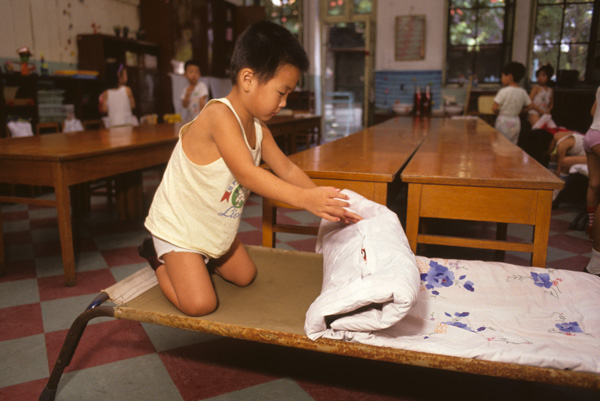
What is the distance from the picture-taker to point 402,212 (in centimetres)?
417

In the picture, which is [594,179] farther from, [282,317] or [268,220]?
[282,317]

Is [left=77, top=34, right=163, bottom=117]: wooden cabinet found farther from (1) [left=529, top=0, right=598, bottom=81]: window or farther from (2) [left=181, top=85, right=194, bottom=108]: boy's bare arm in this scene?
(1) [left=529, top=0, right=598, bottom=81]: window

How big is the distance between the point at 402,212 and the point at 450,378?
2603 mm

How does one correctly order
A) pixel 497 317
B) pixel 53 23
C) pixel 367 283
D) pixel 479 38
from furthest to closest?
pixel 479 38 < pixel 53 23 < pixel 497 317 < pixel 367 283

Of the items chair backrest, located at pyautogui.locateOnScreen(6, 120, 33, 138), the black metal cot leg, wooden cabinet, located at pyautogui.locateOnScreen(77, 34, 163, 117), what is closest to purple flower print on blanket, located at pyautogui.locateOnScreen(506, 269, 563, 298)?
the black metal cot leg

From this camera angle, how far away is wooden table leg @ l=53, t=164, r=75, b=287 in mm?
2250

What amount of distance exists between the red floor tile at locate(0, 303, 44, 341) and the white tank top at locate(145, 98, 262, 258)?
86cm

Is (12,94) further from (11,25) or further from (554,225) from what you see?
(554,225)

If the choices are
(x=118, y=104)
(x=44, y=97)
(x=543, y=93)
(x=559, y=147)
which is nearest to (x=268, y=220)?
(x=559, y=147)

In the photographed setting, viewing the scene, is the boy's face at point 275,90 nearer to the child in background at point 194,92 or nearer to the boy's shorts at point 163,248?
the boy's shorts at point 163,248

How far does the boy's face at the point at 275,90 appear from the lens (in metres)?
1.41

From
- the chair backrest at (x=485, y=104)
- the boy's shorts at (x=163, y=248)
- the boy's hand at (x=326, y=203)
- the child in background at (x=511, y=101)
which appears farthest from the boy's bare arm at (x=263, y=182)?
the chair backrest at (x=485, y=104)

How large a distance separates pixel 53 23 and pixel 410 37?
576cm

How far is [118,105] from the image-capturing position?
535cm
